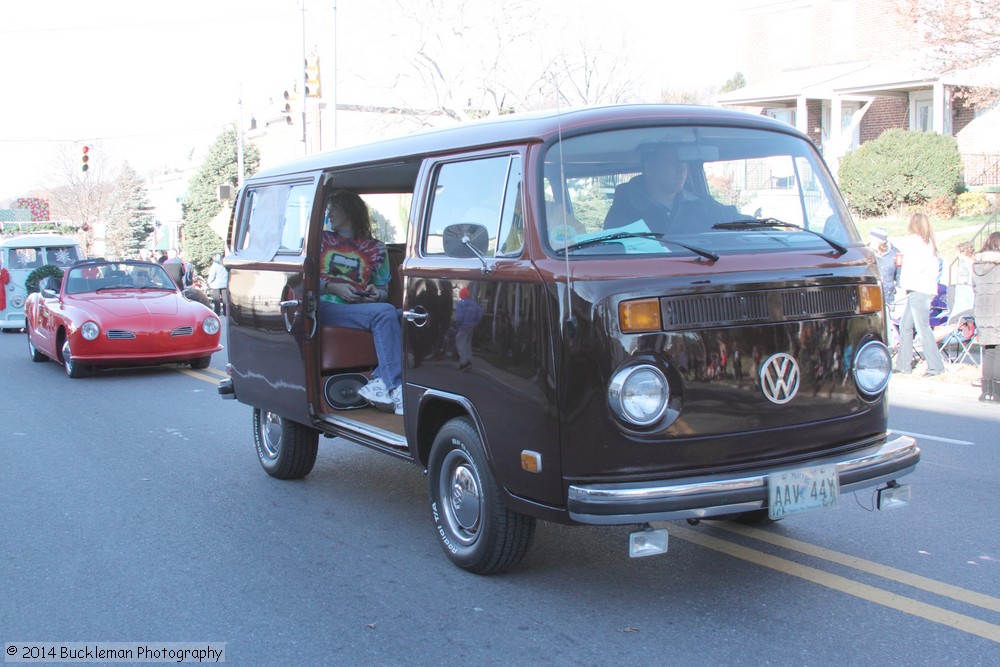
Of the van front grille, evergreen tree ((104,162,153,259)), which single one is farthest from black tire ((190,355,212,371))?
evergreen tree ((104,162,153,259))

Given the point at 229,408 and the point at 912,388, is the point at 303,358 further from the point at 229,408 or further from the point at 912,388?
the point at 912,388

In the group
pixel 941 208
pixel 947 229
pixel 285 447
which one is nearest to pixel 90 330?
pixel 285 447

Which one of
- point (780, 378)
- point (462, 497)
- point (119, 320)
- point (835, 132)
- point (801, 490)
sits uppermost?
point (835, 132)

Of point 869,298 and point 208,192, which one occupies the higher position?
point 208,192

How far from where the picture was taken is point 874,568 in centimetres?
502

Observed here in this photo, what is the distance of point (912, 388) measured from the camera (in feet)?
37.1

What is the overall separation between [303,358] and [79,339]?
7.48m

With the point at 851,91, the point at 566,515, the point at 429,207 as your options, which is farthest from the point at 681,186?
the point at 851,91

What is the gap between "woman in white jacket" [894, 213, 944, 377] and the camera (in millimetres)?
11547

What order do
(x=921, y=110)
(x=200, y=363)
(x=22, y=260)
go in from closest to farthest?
(x=200, y=363)
(x=22, y=260)
(x=921, y=110)

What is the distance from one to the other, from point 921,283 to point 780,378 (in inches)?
317

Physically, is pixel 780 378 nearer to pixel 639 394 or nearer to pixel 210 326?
pixel 639 394

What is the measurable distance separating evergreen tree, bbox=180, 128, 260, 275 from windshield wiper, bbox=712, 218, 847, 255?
47.2 metres

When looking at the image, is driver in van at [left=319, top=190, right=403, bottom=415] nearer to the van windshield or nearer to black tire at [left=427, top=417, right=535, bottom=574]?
black tire at [left=427, top=417, right=535, bottom=574]
